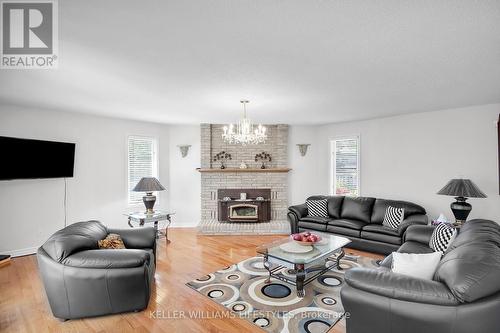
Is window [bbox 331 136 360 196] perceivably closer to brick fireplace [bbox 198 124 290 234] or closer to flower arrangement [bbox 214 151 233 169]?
brick fireplace [bbox 198 124 290 234]

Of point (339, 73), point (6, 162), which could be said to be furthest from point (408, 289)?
point (6, 162)

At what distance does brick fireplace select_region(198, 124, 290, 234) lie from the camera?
21.6 ft

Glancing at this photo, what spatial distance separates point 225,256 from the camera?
458 centimetres

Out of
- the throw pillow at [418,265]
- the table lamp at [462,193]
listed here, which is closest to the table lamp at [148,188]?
the throw pillow at [418,265]

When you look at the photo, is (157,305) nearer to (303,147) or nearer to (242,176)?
(242,176)

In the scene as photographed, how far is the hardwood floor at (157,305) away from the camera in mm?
2559

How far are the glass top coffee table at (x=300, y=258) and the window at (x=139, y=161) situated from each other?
12.9ft

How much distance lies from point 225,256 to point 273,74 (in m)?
3.23

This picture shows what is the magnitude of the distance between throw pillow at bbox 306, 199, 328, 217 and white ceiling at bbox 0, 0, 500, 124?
2.37 meters

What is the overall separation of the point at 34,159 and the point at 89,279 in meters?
3.20

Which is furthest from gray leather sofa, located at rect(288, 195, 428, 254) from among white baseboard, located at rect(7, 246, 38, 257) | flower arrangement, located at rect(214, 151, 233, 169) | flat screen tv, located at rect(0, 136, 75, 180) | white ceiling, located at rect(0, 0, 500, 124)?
white baseboard, located at rect(7, 246, 38, 257)

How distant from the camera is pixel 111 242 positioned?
322cm

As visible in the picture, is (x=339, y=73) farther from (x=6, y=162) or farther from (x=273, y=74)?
(x=6, y=162)

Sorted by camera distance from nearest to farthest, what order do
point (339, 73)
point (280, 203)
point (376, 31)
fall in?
point (376, 31), point (339, 73), point (280, 203)
